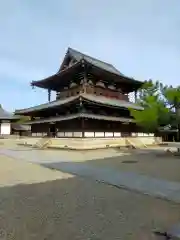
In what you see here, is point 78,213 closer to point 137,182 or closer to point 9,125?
point 137,182

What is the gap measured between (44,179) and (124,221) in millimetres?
5616

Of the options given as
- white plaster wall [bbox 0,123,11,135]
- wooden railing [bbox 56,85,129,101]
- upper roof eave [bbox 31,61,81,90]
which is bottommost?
white plaster wall [bbox 0,123,11,135]

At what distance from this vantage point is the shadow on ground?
452 cm

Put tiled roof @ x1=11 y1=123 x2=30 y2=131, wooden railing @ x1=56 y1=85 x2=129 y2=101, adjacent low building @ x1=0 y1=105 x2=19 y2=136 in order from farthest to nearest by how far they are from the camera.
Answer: tiled roof @ x1=11 y1=123 x2=30 y2=131, adjacent low building @ x1=0 y1=105 x2=19 y2=136, wooden railing @ x1=56 y1=85 x2=129 y2=101

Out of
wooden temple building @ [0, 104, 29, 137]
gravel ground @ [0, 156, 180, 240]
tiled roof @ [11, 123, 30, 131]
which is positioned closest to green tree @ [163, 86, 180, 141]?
gravel ground @ [0, 156, 180, 240]

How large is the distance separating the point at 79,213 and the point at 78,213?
2 cm

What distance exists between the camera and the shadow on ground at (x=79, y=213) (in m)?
4.52

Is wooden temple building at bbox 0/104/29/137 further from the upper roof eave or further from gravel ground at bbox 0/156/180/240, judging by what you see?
gravel ground at bbox 0/156/180/240

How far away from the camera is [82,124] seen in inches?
1059

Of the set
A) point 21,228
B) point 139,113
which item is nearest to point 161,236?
point 21,228

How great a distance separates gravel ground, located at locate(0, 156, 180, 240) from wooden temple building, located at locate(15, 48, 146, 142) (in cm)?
1783

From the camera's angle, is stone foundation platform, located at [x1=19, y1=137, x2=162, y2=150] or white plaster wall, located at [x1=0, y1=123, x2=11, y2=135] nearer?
stone foundation platform, located at [x1=19, y1=137, x2=162, y2=150]

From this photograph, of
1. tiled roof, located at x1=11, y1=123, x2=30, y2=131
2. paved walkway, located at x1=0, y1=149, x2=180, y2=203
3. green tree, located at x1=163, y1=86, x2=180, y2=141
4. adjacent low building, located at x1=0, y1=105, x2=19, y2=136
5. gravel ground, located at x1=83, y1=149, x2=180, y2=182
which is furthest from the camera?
tiled roof, located at x1=11, y1=123, x2=30, y2=131

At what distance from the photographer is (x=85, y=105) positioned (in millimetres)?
27953
